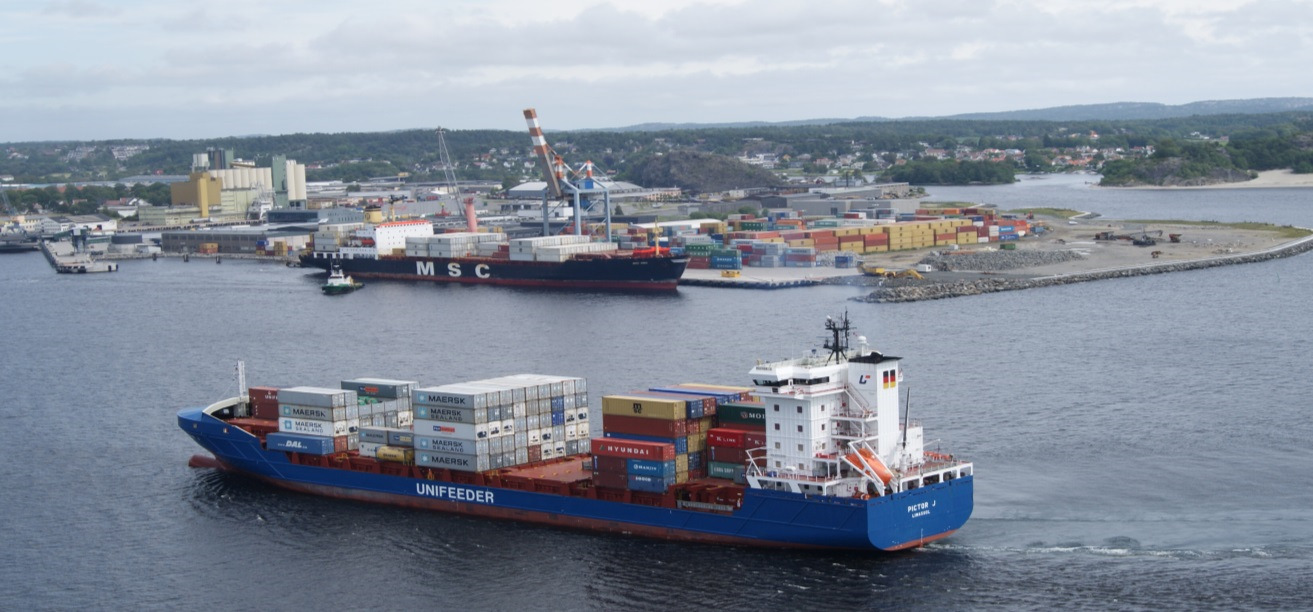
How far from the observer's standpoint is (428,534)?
3234 cm

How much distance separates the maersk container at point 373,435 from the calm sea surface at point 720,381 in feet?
5.49

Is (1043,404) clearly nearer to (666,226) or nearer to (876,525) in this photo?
(876,525)

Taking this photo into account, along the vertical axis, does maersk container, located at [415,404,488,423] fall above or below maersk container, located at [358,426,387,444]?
above

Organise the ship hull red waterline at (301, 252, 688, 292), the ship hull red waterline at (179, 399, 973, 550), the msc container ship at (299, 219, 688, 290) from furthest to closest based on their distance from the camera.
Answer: the msc container ship at (299, 219, 688, 290) < the ship hull red waterline at (301, 252, 688, 292) < the ship hull red waterline at (179, 399, 973, 550)

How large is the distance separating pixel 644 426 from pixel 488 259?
5504 centimetres

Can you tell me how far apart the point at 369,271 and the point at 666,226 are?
20.8m

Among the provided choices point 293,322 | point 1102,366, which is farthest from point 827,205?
point 1102,366

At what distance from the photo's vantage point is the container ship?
29.1 metres

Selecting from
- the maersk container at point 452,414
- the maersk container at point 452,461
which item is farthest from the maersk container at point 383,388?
the maersk container at point 452,461

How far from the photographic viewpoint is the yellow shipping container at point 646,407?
1203 inches

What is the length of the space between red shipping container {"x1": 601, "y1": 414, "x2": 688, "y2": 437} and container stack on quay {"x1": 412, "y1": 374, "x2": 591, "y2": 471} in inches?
101

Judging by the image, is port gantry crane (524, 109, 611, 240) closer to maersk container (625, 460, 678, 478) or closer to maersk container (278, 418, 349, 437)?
maersk container (278, 418, 349, 437)

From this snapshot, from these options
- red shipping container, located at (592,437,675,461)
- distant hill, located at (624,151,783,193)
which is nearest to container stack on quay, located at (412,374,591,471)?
red shipping container, located at (592,437,675,461)

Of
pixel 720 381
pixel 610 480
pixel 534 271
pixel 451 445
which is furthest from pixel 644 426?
pixel 534 271
